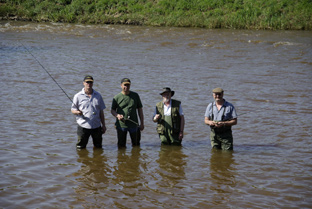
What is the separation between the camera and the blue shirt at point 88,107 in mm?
7844

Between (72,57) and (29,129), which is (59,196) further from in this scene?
(72,57)

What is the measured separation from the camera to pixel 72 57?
65.5 feet

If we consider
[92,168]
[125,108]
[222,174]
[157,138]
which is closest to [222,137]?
[222,174]

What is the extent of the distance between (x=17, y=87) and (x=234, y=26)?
58.4ft

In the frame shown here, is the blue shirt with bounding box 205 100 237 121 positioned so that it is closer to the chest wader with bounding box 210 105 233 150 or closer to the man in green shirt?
the chest wader with bounding box 210 105 233 150

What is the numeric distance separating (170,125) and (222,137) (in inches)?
36.7

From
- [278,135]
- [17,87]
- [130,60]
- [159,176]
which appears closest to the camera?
[159,176]

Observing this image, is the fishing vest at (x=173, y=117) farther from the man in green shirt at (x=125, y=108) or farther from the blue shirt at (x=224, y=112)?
the blue shirt at (x=224, y=112)

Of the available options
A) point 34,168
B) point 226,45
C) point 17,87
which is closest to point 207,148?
point 34,168

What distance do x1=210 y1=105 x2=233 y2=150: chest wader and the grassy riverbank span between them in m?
21.3

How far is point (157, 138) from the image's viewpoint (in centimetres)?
961

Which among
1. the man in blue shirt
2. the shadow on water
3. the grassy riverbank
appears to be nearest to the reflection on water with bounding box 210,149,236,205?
the shadow on water

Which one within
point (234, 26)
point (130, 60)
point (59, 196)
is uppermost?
point (234, 26)

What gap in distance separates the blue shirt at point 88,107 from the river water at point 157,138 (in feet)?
2.16
